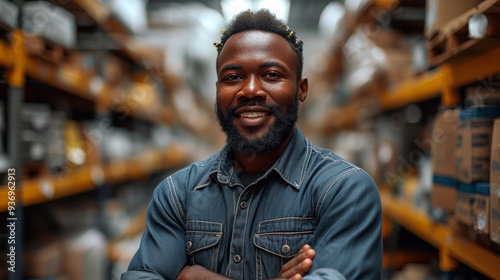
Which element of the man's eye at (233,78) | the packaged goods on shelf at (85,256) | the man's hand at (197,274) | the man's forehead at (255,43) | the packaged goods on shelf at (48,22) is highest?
the packaged goods on shelf at (48,22)

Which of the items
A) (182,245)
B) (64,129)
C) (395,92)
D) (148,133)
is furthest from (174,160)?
(182,245)

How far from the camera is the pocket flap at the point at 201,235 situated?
127 centimetres

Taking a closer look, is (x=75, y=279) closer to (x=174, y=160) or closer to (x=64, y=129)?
(x=64, y=129)

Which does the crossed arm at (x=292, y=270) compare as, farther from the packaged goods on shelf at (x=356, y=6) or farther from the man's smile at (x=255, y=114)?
the packaged goods on shelf at (x=356, y=6)

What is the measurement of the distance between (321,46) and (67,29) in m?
3.71

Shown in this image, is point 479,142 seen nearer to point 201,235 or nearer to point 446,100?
point 446,100

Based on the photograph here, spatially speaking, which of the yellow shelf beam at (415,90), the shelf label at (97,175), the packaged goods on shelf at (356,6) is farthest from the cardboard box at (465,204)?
the shelf label at (97,175)

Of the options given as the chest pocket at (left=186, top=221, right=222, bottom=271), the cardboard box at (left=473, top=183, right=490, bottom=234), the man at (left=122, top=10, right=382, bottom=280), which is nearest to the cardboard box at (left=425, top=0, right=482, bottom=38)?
the cardboard box at (left=473, top=183, right=490, bottom=234)

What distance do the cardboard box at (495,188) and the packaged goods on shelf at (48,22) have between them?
7.01 feet

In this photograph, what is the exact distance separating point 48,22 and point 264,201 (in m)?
1.78

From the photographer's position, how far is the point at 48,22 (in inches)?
90.9

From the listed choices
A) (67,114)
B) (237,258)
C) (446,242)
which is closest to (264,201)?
(237,258)

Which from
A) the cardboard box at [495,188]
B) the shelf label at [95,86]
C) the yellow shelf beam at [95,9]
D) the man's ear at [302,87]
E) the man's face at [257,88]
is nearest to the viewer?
the man's face at [257,88]

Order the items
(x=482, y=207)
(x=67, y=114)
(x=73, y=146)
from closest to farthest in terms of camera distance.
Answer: (x=482, y=207) → (x=73, y=146) → (x=67, y=114)
